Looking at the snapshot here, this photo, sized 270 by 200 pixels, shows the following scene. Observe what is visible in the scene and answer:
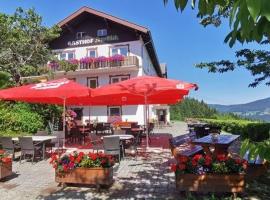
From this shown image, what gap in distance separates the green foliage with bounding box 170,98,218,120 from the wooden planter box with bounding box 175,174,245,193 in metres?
61.8

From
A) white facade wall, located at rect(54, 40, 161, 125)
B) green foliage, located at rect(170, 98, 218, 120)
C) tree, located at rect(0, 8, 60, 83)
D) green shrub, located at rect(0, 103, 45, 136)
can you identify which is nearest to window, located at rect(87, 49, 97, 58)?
white facade wall, located at rect(54, 40, 161, 125)

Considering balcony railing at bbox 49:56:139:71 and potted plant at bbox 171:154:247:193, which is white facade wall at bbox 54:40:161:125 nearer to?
balcony railing at bbox 49:56:139:71

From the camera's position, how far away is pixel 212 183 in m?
6.66

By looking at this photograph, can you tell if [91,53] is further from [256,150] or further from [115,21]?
[256,150]

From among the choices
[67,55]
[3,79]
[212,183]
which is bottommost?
[212,183]

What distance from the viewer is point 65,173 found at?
7.71 metres

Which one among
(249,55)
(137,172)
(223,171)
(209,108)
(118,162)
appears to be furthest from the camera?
(209,108)

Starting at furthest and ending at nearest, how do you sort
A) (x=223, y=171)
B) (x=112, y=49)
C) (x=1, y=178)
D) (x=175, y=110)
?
(x=175, y=110)
(x=112, y=49)
(x=1, y=178)
(x=223, y=171)

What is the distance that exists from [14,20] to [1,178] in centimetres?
1672

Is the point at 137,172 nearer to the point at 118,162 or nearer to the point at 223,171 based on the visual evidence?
the point at 118,162

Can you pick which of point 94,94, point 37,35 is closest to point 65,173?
point 94,94

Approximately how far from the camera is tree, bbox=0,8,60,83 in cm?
2217

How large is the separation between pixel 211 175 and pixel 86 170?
9.14 ft

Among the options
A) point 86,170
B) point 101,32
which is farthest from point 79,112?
point 86,170
